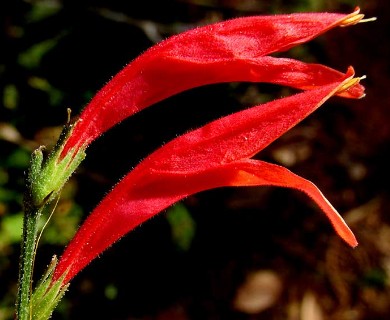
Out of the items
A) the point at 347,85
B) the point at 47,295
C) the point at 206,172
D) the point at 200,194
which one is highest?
the point at 347,85

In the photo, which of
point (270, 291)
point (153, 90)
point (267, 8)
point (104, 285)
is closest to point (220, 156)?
point (153, 90)

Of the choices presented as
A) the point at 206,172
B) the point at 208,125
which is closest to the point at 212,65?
the point at 208,125

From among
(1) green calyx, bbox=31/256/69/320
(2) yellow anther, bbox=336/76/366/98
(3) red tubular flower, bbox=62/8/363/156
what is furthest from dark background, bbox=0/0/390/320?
(2) yellow anther, bbox=336/76/366/98

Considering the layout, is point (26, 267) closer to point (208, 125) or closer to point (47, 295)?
point (47, 295)

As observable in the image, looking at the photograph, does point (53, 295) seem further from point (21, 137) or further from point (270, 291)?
point (270, 291)

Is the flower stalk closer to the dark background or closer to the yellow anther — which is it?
the yellow anther
